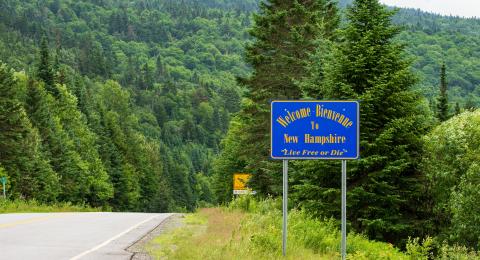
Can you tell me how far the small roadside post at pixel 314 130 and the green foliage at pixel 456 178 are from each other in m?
15.0

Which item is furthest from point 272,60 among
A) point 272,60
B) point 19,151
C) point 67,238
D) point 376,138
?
point 19,151

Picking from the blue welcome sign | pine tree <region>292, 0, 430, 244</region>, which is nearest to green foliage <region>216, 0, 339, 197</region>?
pine tree <region>292, 0, 430, 244</region>

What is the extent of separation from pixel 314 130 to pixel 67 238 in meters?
6.86

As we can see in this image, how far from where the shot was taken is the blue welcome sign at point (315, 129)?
13055 millimetres

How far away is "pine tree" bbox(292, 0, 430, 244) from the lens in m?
25.0

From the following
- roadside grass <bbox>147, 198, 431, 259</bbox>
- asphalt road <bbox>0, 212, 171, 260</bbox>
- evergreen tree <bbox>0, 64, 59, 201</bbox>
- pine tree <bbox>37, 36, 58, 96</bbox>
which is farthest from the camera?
pine tree <bbox>37, 36, 58, 96</bbox>

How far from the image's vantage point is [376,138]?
25.0 meters

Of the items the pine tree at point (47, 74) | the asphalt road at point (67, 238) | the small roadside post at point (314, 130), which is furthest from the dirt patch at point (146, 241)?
the pine tree at point (47, 74)

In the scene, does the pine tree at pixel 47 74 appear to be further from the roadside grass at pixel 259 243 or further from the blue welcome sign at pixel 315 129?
the blue welcome sign at pixel 315 129

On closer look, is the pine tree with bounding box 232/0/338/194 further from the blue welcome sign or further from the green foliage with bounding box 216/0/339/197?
the blue welcome sign

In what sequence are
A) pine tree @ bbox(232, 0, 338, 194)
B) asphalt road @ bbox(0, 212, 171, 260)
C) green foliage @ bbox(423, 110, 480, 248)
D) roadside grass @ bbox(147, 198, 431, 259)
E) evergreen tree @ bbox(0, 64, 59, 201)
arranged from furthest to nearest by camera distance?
evergreen tree @ bbox(0, 64, 59, 201), pine tree @ bbox(232, 0, 338, 194), green foliage @ bbox(423, 110, 480, 248), asphalt road @ bbox(0, 212, 171, 260), roadside grass @ bbox(147, 198, 431, 259)

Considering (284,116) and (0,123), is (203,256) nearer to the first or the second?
(284,116)

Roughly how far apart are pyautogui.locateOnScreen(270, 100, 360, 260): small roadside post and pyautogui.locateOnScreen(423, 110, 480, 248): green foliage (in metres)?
15.0

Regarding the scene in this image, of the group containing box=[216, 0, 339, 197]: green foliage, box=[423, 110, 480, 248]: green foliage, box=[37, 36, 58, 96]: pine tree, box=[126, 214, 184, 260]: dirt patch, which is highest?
box=[37, 36, 58, 96]: pine tree
